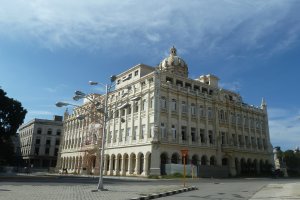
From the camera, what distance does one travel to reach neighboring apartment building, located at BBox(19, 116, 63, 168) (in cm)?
9144

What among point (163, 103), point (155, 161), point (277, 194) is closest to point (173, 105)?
point (163, 103)

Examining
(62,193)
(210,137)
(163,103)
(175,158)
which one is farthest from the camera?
(210,137)

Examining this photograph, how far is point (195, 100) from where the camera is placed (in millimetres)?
50438

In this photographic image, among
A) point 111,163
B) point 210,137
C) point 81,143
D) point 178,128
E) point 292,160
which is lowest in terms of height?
point 111,163

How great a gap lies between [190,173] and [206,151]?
30.5 feet

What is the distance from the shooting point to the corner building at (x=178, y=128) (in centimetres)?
4441

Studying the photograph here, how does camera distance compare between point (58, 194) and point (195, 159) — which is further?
point (195, 159)

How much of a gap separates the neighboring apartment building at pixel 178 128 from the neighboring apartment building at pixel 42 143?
45.0 m

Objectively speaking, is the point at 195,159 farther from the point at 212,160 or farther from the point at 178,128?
the point at 178,128

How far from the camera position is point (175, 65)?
59.0m

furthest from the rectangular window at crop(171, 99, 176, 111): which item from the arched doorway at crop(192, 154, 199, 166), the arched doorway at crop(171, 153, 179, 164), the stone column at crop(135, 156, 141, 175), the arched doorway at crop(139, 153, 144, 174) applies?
the stone column at crop(135, 156, 141, 175)

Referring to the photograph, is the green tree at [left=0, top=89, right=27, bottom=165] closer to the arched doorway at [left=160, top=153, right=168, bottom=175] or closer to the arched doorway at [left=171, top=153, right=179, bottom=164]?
the arched doorway at [left=160, top=153, right=168, bottom=175]

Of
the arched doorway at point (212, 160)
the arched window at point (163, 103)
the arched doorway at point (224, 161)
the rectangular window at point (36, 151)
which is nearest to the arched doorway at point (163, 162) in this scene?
the arched window at point (163, 103)

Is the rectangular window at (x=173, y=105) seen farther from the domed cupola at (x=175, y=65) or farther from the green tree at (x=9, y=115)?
the green tree at (x=9, y=115)
